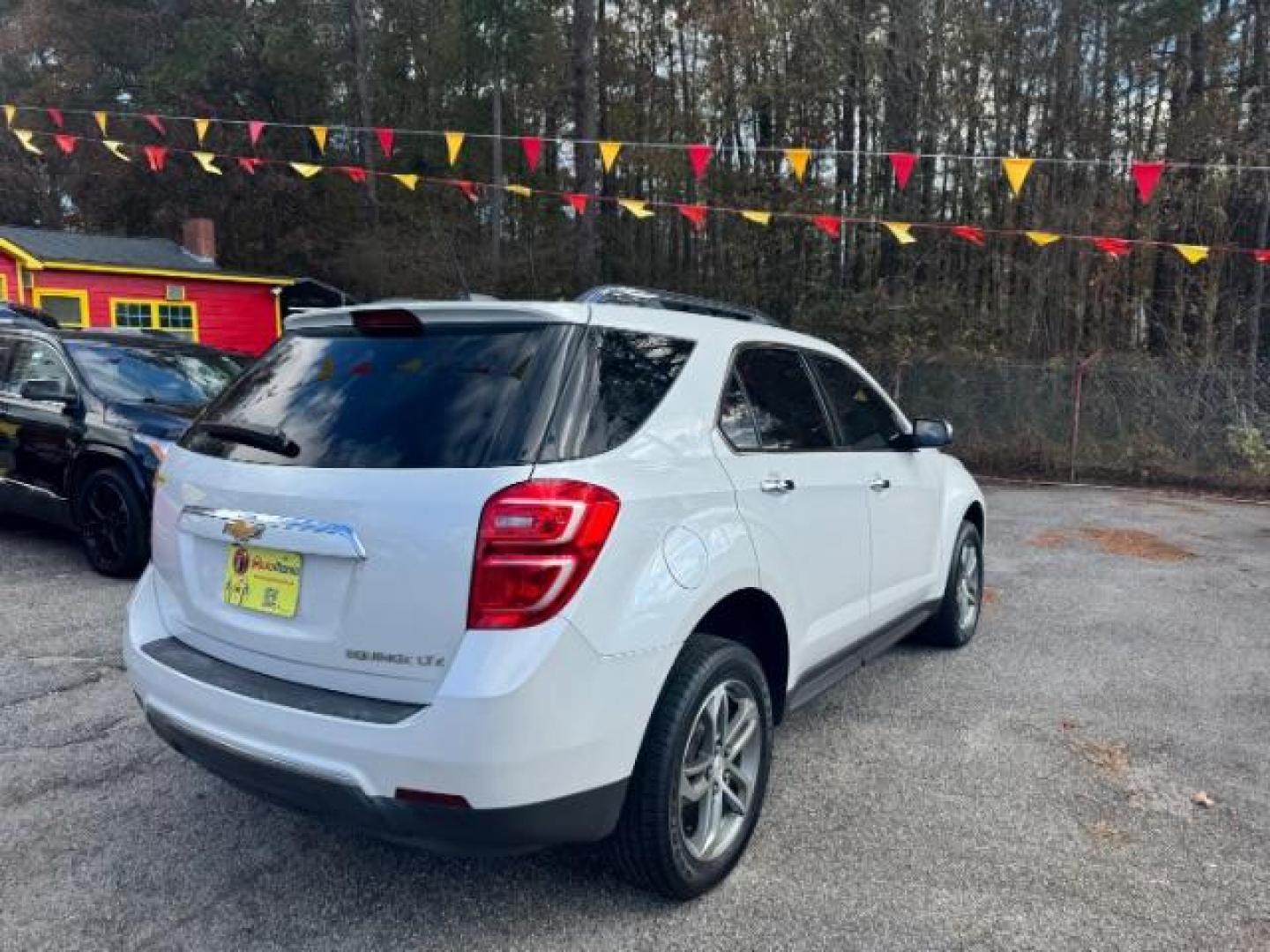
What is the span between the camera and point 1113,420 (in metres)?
13.0

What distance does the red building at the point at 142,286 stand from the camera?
58.7ft

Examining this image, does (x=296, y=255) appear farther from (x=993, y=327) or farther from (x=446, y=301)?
(x=446, y=301)

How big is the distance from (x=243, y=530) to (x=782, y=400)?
72.4 inches

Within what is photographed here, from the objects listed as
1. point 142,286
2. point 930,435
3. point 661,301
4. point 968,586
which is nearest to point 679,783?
point 661,301

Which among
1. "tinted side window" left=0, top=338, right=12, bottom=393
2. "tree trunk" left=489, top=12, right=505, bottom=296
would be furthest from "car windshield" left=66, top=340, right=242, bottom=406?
"tree trunk" left=489, top=12, right=505, bottom=296

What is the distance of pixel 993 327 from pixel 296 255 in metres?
20.4

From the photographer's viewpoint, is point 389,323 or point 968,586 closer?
point 389,323

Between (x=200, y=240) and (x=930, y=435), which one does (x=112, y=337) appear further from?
(x=200, y=240)

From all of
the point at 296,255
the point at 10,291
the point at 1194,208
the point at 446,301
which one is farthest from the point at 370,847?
the point at 296,255

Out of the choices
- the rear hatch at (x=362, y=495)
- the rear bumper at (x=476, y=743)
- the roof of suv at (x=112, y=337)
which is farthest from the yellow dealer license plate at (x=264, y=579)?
the roof of suv at (x=112, y=337)

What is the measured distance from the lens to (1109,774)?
3.46 meters

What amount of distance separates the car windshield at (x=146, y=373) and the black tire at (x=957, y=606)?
5.03 meters

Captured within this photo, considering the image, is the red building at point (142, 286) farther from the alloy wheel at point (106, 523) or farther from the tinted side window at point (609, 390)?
the tinted side window at point (609, 390)

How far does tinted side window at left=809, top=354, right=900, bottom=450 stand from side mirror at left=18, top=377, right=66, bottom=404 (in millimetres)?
5270
